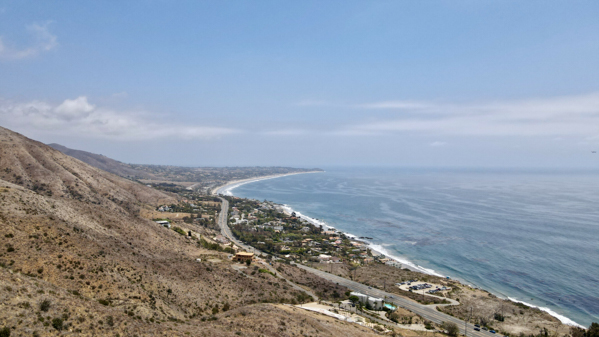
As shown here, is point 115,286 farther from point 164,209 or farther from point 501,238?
point 501,238

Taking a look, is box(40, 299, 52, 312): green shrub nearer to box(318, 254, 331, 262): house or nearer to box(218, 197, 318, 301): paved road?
box(218, 197, 318, 301): paved road

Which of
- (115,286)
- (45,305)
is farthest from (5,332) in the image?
(115,286)

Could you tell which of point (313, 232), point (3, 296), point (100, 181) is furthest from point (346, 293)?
point (100, 181)

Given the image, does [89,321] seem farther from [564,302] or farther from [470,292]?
[564,302]

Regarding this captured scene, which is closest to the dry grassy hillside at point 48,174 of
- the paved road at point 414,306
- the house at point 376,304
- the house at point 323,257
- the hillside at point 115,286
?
the hillside at point 115,286

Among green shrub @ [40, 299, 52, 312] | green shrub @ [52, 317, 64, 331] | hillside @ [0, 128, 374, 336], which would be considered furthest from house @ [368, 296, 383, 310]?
green shrub @ [40, 299, 52, 312]

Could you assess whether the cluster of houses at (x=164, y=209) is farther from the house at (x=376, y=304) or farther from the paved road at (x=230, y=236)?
the house at (x=376, y=304)

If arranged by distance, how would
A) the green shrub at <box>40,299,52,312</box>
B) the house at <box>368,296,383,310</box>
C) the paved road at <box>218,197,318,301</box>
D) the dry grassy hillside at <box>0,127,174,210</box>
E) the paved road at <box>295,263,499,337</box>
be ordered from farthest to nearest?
the dry grassy hillside at <box>0,127,174,210</box>, the paved road at <box>218,197,318,301</box>, the house at <box>368,296,383,310</box>, the paved road at <box>295,263,499,337</box>, the green shrub at <box>40,299,52,312</box>

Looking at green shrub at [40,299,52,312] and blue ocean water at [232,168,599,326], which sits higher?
green shrub at [40,299,52,312]

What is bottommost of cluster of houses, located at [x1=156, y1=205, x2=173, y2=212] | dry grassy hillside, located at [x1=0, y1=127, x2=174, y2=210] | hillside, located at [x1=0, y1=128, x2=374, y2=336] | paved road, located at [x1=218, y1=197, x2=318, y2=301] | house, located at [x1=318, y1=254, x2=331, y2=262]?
house, located at [x1=318, y1=254, x2=331, y2=262]
